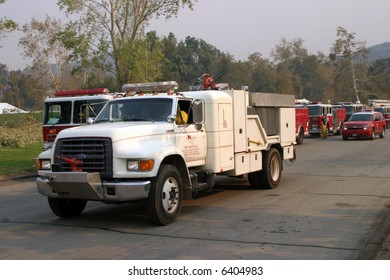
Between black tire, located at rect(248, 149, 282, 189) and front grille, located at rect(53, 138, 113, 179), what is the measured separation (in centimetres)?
492

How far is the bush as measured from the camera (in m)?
25.6

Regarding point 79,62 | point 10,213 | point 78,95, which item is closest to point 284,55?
point 79,62

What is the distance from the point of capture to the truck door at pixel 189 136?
8.77 meters

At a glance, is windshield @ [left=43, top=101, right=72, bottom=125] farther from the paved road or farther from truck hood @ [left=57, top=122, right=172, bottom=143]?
truck hood @ [left=57, top=122, right=172, bottom=143]

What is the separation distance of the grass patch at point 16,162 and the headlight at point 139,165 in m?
9.60

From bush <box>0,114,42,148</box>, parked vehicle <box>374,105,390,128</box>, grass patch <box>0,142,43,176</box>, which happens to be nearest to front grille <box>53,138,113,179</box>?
grass patch <box>0,142,43,176</box>

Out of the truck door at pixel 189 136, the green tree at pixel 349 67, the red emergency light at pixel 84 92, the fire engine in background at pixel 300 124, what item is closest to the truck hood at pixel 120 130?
the truck door at pixel 189 136

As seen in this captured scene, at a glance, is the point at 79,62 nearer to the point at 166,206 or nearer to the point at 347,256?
the point at 166,206

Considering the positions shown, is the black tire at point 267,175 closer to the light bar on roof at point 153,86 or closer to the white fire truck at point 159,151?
the white fire truck at point 159,151

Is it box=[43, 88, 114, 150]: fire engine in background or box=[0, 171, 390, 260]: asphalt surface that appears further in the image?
box=[43, 88, 114, 150]: fire engine in background

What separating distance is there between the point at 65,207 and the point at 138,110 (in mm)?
2124

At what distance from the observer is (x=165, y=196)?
26.2 feet

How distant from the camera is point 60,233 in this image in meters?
7.68

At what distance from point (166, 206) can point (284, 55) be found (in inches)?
3956
